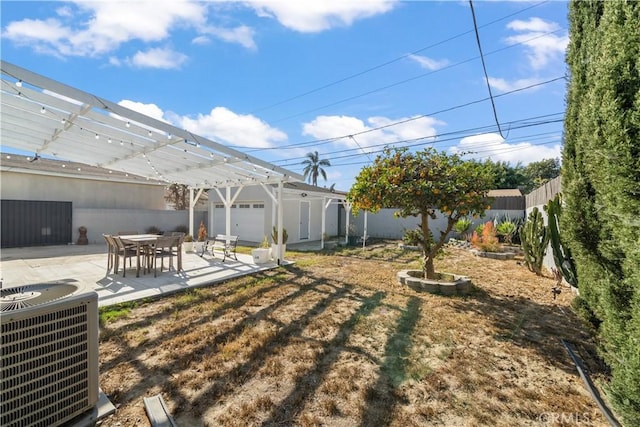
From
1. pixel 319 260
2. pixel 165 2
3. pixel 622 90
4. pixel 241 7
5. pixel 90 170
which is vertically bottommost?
pixel 319 260

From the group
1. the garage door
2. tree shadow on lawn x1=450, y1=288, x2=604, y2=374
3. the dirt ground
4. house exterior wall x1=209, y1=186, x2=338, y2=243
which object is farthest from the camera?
the garage door

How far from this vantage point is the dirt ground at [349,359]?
2.39 meters

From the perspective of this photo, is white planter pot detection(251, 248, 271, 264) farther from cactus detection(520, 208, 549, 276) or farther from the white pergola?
cactus detection(520, 208, 549, 276)

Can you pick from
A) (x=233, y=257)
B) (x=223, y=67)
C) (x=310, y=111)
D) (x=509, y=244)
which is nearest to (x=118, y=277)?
(x=233, y=257)

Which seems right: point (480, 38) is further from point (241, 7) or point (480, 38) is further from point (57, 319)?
point (57, 319)

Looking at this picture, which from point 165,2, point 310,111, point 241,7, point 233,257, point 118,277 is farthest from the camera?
point 310,111

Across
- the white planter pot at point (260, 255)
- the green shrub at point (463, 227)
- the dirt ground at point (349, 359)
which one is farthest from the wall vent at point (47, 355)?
the green shrub at point (463, 227)

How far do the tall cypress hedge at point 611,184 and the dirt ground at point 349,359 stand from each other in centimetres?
78

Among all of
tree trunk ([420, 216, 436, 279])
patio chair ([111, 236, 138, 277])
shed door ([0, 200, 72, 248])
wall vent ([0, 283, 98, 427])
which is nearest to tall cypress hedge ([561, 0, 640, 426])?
tree trunk ([420, 216, 436, 279])

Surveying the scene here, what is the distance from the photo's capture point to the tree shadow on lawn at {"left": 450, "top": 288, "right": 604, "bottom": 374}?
11.1 ft

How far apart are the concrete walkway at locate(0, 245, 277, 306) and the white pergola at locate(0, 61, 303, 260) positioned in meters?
2.31

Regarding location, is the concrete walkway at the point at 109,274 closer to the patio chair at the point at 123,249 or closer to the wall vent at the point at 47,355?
the patio chair at the point at 123,249

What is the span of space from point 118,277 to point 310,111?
12.7 metres

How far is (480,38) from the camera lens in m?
5.31
